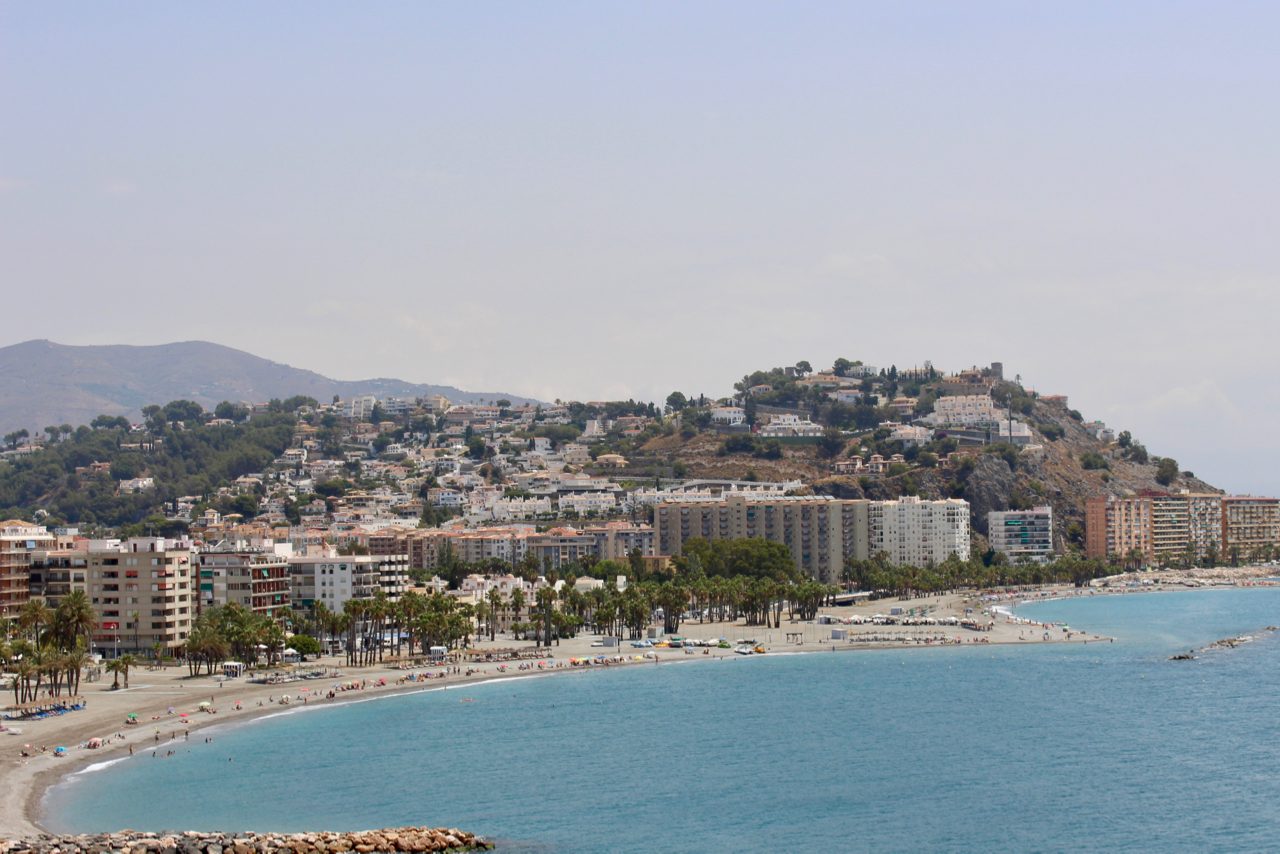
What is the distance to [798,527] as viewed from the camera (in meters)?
176

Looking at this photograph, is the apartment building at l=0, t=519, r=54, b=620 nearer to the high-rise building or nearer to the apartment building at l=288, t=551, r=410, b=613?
the apartment building at l=288, t=551, r=410, b=613

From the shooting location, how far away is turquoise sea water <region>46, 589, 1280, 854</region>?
47.2 m

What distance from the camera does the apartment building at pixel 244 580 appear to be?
96125 millimetres

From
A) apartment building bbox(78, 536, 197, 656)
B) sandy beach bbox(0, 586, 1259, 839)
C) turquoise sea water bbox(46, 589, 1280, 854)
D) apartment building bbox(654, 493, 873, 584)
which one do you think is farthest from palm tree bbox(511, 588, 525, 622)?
apartment building bbox(654, 493, 873, 584)

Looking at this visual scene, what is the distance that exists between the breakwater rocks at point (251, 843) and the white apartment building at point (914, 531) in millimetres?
144689

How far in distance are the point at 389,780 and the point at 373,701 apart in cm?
2180

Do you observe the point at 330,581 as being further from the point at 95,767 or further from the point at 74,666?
the point at 95,767

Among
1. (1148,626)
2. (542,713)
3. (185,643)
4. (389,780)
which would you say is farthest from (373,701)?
(1148,626)

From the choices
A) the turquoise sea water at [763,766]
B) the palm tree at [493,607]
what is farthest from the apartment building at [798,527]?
the turquoise sea water at [763,766]

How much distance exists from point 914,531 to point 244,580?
11094 cm

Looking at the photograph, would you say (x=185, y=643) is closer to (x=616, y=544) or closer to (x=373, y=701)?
(x=373, y=701)

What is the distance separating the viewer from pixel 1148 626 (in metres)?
126

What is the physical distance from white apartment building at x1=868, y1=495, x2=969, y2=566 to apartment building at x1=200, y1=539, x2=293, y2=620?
101 m

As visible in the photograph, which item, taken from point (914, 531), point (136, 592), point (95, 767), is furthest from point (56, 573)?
point (914, 531)
